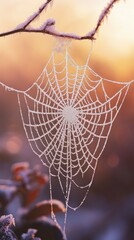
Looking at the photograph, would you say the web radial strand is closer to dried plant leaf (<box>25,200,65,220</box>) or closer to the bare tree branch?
dried plant leaf (<box>25,200,65,220</box>)

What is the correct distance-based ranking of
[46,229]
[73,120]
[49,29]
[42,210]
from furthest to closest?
[73,120] < [42,210] < [46,229] < [49,29]

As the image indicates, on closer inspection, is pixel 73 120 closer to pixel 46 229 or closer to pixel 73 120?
pixel 73 120

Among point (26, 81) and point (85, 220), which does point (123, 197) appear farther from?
point (26, 81)

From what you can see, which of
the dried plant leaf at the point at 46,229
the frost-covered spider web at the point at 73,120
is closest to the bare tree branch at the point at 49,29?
the dried plant leaf at the point at 46,229

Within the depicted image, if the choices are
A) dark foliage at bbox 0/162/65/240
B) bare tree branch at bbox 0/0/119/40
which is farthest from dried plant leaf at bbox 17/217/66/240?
bare tree branch at bbox 0/0/119/40

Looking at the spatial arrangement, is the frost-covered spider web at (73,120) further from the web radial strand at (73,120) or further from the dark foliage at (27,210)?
the dark foliage at (27,210)

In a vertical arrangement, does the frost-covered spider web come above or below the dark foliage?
above

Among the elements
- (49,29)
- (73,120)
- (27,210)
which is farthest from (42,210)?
(73,120)

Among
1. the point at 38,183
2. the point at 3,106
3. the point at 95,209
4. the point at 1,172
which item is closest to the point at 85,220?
the point at 95,209
